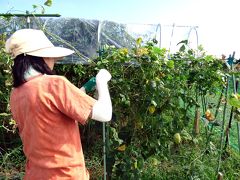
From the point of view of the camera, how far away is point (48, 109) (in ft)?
6.08

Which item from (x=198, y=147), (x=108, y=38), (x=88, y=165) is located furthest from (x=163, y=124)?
(x=108, y=38)

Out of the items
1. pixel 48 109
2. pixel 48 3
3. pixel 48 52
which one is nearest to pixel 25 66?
pixel 48 52

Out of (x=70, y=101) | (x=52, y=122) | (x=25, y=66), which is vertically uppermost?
(x=25, y=66)

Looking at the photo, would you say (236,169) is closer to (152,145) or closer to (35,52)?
(152,145)

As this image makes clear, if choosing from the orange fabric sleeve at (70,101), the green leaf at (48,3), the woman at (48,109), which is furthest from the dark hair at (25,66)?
the green leaf at (48,3)

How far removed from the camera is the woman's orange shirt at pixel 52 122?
1.84 metres

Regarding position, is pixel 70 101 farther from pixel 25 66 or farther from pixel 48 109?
pixel 25 66

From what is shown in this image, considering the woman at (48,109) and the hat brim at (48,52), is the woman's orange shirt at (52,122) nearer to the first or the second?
the woman at (48,109)

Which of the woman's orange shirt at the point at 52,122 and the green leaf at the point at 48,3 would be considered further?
the green leaf at the point at 48,3

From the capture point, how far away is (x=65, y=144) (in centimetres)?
191

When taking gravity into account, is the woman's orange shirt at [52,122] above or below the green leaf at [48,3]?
below

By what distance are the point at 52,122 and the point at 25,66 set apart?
29 cm

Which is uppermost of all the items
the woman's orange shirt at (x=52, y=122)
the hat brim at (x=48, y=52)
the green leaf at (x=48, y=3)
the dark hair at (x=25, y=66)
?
the green leaf at (x=48, y=3)

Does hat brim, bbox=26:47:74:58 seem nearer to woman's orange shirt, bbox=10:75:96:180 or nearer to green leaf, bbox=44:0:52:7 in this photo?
woman's orange shirt, bbox=10:75:96:180
